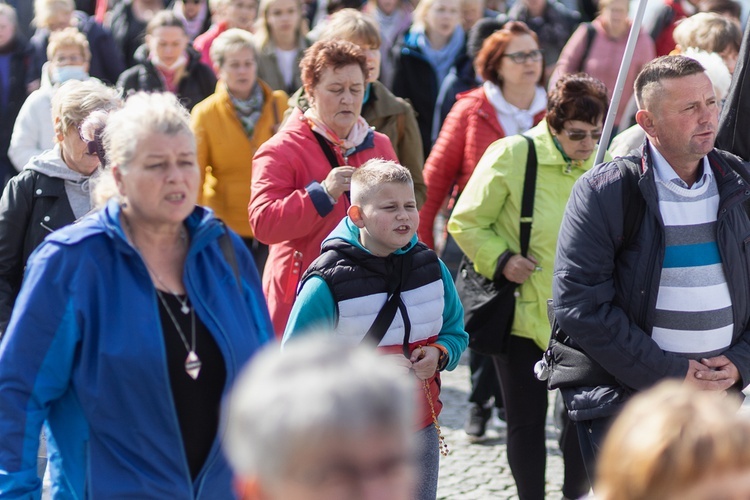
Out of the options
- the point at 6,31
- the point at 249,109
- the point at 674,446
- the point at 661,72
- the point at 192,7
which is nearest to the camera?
the point at 674,446

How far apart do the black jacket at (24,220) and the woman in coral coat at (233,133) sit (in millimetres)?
2601

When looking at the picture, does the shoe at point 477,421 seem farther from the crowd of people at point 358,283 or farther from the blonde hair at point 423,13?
the blonde hair at point 423,13

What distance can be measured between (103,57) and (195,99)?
190cm

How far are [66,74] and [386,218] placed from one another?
4069 mm

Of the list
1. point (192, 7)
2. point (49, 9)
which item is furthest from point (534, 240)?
point (192, 7)

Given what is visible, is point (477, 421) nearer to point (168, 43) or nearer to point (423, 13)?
point (168, 43)

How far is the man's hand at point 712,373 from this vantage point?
160 inches

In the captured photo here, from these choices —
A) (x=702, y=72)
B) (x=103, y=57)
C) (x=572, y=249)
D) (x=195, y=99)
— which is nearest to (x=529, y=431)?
(x=572, y=249)

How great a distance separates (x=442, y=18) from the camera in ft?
31.8

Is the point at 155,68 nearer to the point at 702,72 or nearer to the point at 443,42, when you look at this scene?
the point at 443,42

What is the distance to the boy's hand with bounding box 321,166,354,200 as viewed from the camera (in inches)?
191

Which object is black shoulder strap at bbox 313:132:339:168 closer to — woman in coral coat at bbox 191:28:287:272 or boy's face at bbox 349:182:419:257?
boy's face at bbox 349:182:419:257

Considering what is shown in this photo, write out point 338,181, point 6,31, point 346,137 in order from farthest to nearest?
1. point 6,31
2. point 346,137
3. point 338,181

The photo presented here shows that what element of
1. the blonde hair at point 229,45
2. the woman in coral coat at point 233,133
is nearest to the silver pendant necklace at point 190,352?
the woman in coral coat at point 233,133
